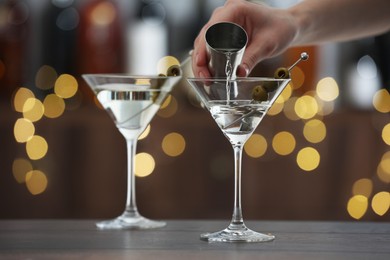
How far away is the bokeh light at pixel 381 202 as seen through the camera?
84.0 inches

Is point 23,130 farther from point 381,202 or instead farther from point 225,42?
point 225,42

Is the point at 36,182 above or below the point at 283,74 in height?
below

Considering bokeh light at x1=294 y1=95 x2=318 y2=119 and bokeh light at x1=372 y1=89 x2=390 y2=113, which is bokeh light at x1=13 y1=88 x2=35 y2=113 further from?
bokeh light at x1=372 y1=89 x2=390 y2=113

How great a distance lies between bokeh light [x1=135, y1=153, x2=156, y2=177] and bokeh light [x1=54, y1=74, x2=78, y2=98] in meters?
0.23

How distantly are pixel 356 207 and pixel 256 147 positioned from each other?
10.7 inches

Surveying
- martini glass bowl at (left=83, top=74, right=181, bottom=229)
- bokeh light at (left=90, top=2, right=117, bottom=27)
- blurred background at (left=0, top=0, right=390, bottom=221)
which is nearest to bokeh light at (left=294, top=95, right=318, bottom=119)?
blurred background at (left=0, top=0, right=390, bottom=221)

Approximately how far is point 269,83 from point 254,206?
1.15 metres

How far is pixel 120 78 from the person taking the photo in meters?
1.27

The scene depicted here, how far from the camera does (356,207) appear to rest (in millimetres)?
2119

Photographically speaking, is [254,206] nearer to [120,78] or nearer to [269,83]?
[120,78]

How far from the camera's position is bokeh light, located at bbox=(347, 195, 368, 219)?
2.12 metres

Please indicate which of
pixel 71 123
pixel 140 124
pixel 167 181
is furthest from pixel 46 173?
pixel 140 124

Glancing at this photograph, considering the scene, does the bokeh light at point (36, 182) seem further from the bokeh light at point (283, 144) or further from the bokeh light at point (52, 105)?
the bokeh light at point (283, 144)

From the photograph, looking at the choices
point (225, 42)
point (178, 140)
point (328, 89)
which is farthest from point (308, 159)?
point (225, 42)
